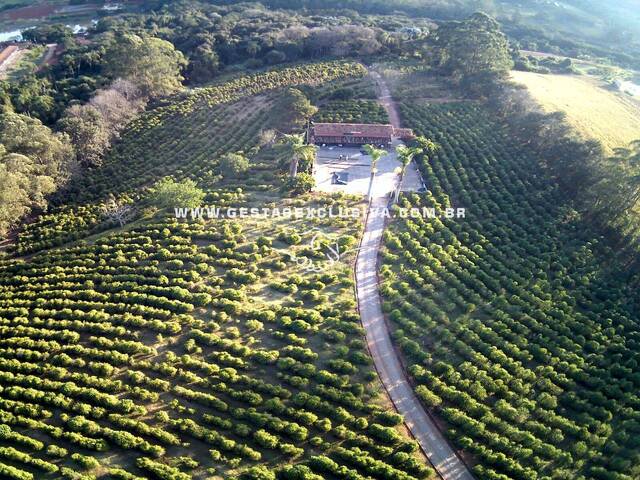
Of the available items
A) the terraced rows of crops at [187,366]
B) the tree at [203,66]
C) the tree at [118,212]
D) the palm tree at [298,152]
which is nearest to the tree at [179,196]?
the tree at [118,212]

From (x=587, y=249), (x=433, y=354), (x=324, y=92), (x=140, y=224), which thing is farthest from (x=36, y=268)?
(x=587, y=249)

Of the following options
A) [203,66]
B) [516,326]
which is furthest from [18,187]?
[516,326]

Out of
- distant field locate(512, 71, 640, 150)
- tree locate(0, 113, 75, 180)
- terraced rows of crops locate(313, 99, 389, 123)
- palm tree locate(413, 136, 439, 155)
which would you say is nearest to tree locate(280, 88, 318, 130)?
terraced rows of crops locate(313, 99, 389, 123)

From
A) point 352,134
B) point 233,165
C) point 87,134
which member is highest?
point 352,134

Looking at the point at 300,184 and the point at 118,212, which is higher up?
the point at 300,184

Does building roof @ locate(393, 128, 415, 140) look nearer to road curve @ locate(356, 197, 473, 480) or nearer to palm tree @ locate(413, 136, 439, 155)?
palm tree @ locate(413, 136, 439, 155)

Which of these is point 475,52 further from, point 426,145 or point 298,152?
point 298,152
